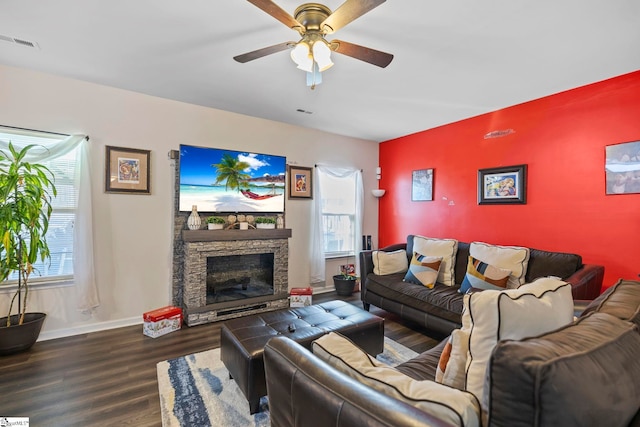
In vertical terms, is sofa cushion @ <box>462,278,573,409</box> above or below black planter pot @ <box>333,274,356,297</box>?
above

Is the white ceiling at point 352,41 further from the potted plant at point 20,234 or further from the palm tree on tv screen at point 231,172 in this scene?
the potted plant at point 20,234

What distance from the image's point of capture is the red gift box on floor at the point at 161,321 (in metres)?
2.95

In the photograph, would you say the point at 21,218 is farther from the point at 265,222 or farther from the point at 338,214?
the point at 338,214

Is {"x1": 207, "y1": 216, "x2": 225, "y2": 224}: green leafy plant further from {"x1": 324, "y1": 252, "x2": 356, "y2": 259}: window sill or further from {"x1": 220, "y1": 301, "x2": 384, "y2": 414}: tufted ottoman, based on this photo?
{"x1": 324, "y1": 252, "x2": 356, "y2": 259}: window sill

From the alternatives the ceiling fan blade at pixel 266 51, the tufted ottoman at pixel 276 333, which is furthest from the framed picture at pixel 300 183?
the ceiling fan blade at pixel 266 51

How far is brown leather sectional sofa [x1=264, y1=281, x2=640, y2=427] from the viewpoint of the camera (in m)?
0.60

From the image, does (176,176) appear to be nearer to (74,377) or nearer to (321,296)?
(74,377)

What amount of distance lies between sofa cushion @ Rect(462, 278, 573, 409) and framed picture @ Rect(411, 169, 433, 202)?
3.52m

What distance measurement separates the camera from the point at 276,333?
6.88 ft

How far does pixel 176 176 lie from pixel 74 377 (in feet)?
7.01

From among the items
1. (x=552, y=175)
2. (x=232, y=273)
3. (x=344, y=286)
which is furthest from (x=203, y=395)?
(x=552, y=175)

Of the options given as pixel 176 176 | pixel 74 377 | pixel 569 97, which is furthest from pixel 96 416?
pixel 569 97

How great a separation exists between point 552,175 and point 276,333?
3.29 m

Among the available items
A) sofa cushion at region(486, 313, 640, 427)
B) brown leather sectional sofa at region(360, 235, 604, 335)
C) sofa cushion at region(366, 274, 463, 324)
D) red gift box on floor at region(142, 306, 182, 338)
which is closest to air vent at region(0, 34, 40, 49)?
red gift box on floor at region(142, 306, 182, 338)
